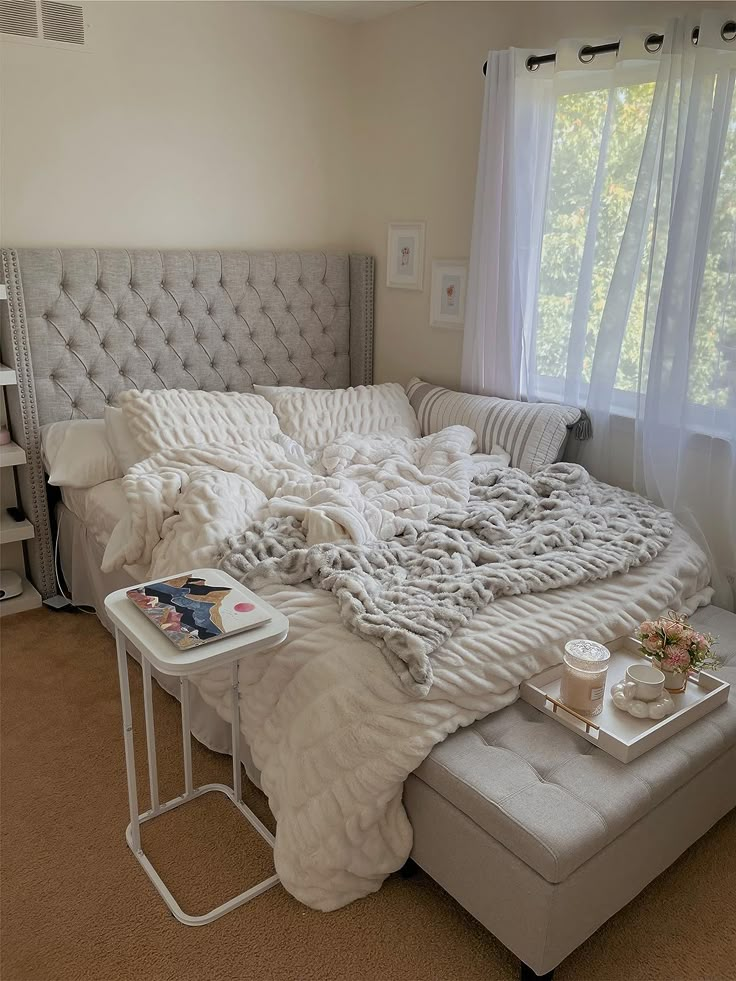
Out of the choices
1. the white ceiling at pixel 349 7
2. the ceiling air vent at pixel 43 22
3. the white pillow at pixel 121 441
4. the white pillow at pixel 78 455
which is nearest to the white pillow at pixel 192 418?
the white pillow at pixel 121 441

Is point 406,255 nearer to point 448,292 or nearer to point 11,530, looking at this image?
point 448,292

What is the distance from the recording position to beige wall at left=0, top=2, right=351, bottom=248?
2742 millimetres

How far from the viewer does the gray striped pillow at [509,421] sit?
2791mm

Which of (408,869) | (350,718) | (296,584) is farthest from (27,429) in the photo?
(408,869)

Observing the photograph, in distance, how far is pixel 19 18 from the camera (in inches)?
102

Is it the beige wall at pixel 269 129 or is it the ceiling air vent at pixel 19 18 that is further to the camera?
the beige wall at pixel 269 129

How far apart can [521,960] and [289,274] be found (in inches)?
108

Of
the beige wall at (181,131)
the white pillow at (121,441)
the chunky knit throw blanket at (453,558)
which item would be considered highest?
the beige wall at (181,131)

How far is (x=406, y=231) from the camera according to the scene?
11.3 ft

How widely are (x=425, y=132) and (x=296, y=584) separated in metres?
2.21

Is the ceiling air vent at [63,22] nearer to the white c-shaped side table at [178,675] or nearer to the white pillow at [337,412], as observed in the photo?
the white pillow at [337,412]

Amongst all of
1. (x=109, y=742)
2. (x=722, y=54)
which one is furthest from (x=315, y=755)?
(x=722, y=54)

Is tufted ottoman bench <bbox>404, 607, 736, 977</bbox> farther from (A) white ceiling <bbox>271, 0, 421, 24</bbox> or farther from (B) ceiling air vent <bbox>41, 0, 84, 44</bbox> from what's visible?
(A) white ceiling <bbox>271, 0, 421, 24</bbox>

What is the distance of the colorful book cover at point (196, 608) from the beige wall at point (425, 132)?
1924 mm
